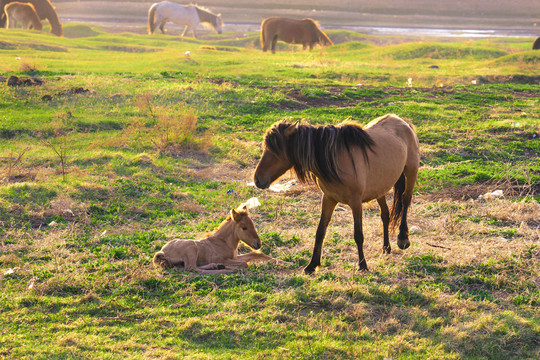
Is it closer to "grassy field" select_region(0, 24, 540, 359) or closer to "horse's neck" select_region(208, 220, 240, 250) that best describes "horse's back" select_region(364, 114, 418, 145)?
"grassy field" select_region(0, 24, 540, 359)

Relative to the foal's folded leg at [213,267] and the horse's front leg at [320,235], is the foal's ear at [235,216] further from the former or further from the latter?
the horse's front leg at [320,235]

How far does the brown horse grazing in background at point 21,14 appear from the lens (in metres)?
36.7

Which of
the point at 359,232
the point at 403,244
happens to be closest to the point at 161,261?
the point at 359,232

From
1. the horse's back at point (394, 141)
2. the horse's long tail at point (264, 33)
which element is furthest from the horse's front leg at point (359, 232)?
the horse's long tail at point (264, 33)

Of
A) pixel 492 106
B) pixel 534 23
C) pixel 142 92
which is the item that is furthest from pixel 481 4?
pixel 142 92

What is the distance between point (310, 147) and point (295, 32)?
28.5m

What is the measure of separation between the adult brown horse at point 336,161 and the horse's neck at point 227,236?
1.20 meters

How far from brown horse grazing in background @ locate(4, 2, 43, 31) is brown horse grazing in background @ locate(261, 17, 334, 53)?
15797 millimetres

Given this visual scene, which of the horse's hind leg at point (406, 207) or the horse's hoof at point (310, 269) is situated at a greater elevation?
the horse's hind leg at point (406, 207)

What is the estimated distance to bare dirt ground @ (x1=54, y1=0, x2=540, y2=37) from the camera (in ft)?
169

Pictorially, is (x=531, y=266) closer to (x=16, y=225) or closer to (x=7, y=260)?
(x=7, y=260)

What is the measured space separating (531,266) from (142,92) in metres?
12.0

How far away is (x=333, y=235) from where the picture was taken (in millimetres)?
7762

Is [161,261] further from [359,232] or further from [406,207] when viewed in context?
[406,207]
